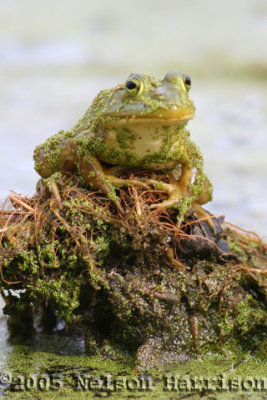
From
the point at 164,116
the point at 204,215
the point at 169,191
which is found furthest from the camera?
the point at 204,215

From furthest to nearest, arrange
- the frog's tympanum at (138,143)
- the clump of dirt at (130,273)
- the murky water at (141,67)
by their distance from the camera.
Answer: the murky water at (141,67) → the clump of dirt at (130,273) → the frog's tympanum at (138,143)

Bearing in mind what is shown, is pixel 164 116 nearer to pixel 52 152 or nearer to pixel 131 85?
pixel 131 85

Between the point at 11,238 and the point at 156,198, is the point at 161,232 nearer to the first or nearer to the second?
the point at 156,198

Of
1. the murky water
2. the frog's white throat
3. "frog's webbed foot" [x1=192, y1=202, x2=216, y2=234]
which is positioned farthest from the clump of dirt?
the murky water

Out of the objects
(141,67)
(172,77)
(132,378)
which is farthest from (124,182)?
(141,67)

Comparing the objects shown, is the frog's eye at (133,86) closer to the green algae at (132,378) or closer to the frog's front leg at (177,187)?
the frog's front leg at (177,187)

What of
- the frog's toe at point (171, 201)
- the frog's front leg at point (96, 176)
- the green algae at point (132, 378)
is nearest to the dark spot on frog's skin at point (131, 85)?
the frog's front leg at point (96, 176)
